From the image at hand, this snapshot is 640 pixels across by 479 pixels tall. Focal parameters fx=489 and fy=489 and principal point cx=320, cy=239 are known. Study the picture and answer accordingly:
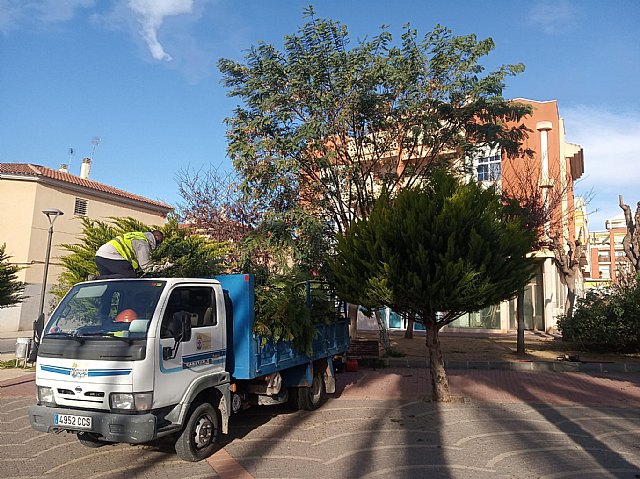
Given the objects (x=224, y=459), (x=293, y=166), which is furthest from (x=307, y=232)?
(x=224, y=459)

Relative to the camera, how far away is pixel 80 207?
28.4 m

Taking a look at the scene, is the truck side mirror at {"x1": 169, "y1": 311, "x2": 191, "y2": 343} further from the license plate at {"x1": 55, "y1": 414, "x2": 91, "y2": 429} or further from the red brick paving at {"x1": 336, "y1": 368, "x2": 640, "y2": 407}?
the red brick paving at {"x1": 336, "y1": 368, "x2": 640, "y2": 407}

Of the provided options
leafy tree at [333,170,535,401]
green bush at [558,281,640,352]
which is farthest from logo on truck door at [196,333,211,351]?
green bush at [558,281,640,352]

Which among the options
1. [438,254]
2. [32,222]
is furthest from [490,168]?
[32,222]

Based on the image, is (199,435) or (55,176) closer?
(199,435)

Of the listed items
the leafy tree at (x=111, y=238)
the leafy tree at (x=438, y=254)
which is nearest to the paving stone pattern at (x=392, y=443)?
the leafy tree at (x=438, y=254)

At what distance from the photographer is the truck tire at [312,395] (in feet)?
25.8

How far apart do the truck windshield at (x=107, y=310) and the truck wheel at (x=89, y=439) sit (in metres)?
1.09

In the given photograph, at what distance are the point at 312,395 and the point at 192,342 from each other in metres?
3.34

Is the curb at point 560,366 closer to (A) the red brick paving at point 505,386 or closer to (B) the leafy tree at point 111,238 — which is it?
(A) the red brick paving at point 505,386

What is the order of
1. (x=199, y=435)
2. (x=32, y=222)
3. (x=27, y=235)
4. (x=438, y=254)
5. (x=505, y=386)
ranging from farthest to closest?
(x=32, y=222), (x=27, y=235), (x=505, y=386), (x=438, y=254), (x=199, y=435)

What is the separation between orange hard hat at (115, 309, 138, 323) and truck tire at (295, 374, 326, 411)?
11.6 ft

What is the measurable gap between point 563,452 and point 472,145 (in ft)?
27.8

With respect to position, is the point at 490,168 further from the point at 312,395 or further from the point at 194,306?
the point at 194,306
